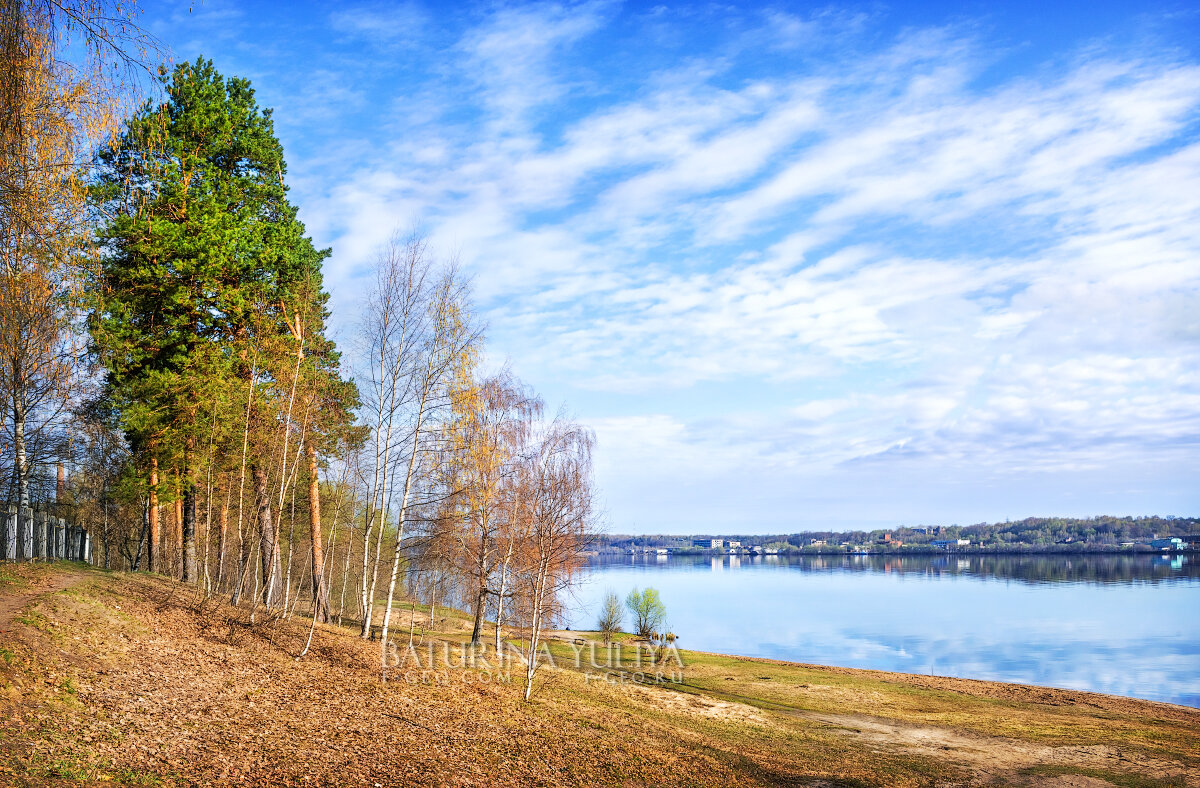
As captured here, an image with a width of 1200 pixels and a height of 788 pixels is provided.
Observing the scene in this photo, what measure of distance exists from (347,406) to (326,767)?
15.1m

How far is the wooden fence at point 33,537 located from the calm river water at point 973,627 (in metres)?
17.3

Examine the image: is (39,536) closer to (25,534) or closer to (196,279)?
(25,534)

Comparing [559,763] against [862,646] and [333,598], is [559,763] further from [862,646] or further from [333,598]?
[862,646]

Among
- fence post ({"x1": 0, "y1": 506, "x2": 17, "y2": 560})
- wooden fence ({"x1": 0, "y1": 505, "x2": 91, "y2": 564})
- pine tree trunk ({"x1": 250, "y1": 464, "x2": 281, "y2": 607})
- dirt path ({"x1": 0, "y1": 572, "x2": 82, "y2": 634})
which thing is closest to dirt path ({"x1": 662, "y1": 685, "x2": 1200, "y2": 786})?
pine tree trunk ({"x1": 250, "y1": 464, "x2": 281, "y2": 607})

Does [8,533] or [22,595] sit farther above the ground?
[8,533]

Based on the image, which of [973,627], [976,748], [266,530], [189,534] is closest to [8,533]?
[189,534]

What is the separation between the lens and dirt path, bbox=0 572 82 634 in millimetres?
11258

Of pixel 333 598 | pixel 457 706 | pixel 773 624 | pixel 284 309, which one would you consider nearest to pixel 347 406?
pixel 284 309

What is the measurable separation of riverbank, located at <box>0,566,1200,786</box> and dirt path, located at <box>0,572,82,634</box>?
0.22 ft

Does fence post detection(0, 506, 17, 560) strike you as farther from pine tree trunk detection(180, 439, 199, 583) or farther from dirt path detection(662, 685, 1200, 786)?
dirt path detection(662, 685, 1200, 786)

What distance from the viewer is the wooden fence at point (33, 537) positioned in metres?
21.8

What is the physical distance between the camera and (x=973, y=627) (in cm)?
6000

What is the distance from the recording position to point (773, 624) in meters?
61.8

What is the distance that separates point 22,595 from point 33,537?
44.7 feet
